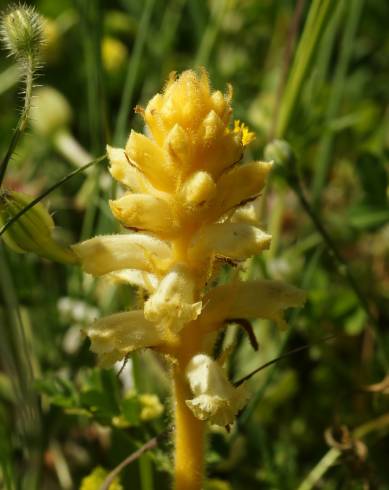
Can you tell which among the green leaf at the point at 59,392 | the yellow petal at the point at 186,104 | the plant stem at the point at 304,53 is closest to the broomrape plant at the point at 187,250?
the yellow petal at the point at 186,104

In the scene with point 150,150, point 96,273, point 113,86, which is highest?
point 113,86

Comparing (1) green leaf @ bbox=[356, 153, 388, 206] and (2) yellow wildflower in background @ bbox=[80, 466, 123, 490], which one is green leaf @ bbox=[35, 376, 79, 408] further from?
(1) green leaf @ bbox=[356, 153, 388, 206]

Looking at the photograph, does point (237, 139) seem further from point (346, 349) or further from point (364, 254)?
point (364, 254)

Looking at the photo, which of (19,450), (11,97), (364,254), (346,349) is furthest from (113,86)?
(19,450)

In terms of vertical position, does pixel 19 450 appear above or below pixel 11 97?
below

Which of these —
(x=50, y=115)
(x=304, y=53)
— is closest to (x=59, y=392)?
(x=304, y=53)

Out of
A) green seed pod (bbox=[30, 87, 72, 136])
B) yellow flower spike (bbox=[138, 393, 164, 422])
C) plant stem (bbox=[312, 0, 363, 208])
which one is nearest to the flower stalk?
yellow flower spike (bbox=[138, 393, 164, 422])

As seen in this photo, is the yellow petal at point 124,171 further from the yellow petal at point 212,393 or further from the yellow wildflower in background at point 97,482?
the yellow wildflower in background at point 97,482
